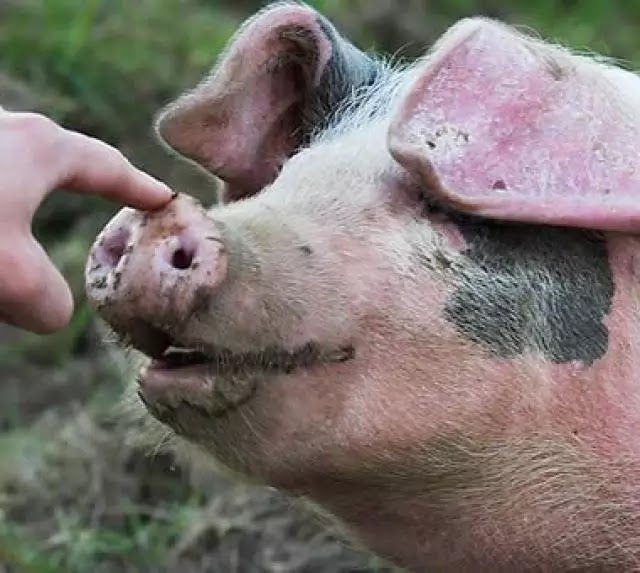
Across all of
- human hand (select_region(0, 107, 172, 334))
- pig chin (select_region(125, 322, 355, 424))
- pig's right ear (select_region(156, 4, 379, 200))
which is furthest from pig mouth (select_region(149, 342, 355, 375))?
pig's right ear (select_region(156, 4, 379, 200))

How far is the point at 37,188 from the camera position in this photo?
144 cm

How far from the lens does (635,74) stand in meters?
1.89

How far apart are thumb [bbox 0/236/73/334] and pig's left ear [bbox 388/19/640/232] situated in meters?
0.36

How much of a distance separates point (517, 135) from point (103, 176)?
0.39 m

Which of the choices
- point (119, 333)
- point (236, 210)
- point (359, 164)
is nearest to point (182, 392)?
point (119, 333)

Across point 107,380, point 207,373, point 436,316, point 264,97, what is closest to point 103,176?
point 207,373

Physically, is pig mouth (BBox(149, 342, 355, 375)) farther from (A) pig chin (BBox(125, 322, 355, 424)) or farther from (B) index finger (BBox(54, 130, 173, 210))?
(B) index finger (BBox(54, 130, 173, 210))

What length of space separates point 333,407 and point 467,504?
0.19 m

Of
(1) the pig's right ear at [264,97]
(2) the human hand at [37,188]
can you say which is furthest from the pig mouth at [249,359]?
(1) the pig's right ear at [264,97]

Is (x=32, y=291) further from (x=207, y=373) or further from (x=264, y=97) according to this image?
(x=264, y=97)

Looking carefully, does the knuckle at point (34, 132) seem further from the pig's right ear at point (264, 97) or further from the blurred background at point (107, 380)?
the blurred background at point (107, 380)

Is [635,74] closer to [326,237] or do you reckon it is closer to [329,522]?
[326,237]

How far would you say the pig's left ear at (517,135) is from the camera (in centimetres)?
166

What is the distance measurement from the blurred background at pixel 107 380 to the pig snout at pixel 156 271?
50 cm
